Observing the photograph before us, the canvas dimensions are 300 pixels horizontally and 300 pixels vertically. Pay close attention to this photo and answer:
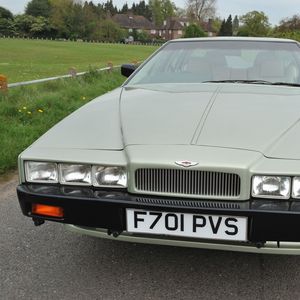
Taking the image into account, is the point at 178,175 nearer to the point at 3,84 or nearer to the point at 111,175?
the point at 111,175

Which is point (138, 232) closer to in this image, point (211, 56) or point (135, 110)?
point (135, 110)

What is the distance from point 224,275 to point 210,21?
340ft

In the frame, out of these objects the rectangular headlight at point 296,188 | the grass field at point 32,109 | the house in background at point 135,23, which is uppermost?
the house in background at point 135,23

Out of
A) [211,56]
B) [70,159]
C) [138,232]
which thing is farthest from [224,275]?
[211,56]

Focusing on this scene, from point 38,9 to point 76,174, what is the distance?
4147 inches

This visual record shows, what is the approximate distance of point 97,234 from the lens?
8.22 feet

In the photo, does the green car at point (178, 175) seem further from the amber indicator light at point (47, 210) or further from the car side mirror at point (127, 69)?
the car side mirror at point (127, 69)

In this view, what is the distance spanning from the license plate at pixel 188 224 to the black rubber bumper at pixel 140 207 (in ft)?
0.11

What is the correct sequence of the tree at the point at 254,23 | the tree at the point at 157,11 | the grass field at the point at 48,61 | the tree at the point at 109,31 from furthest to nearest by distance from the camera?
the tree at the point at 157,11 → the tree at the point at 109,31 → the tree at the point at 254,23 → the grass field at the point at 48,61

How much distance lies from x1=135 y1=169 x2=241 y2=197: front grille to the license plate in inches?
4.6

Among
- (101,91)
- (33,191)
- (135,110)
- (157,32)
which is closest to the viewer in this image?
(33,191)

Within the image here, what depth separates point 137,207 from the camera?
2.25 m

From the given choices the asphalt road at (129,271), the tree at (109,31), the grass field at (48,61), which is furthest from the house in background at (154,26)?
the asphalt road at (129,271)

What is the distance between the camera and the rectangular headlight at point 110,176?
2.35 metres
